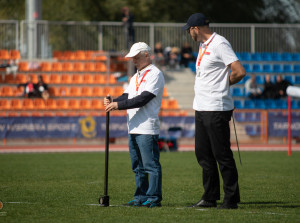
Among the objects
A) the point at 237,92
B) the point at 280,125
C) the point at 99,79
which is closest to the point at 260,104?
A: the point at 237,92

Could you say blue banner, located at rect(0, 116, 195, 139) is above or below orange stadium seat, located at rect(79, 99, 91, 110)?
below

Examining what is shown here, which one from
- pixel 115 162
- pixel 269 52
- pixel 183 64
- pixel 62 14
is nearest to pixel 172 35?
pixel 183 64

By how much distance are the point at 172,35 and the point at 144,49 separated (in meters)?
22.7

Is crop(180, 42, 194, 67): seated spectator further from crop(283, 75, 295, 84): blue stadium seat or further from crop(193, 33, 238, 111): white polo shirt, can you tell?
crop(193, 33, 238, 111): white polo shirt

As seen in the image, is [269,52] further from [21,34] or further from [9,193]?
[9,193]

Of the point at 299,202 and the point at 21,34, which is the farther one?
the point at 21,34

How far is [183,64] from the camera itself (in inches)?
1201

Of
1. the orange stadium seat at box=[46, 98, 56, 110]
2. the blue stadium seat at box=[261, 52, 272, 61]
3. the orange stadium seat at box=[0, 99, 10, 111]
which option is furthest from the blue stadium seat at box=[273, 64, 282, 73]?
the orange stadium seat at box=[0, 99, 10, 111]

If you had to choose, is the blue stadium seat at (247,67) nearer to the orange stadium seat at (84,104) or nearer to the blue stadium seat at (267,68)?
the blue stadium seat at (267,68)

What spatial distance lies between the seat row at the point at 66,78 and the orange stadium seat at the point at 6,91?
622 millimetres

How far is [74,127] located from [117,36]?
791 cm

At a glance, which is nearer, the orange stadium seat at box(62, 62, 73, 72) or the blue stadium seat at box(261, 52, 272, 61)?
the orange stadium seat at box(62, 62, 73, 72)

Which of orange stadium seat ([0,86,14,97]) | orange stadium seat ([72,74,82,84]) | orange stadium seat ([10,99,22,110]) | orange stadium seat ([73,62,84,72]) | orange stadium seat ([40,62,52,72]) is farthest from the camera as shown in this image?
orange stadium seat ([73,62,84,72])

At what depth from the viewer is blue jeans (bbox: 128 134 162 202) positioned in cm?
782
